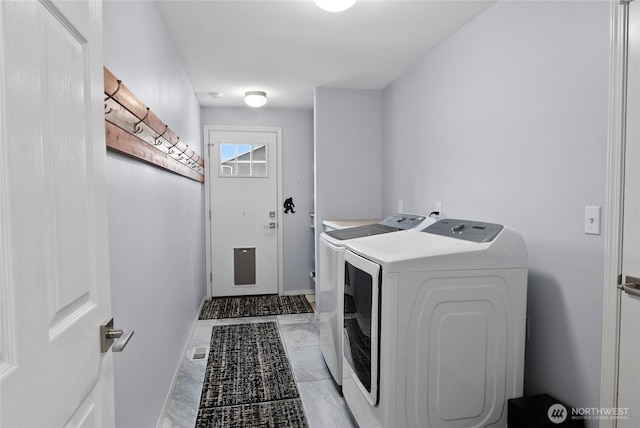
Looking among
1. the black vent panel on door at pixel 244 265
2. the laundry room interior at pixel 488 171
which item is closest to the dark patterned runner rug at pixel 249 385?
the laundry room interior at pixel 488 171

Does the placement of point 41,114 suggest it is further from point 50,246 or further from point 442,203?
point 442,203

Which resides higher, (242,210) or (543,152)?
(543,152)

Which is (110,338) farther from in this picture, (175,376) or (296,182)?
(296,182)

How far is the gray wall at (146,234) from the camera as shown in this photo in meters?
1.40

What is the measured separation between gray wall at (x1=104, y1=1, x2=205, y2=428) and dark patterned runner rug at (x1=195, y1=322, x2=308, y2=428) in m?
0.29

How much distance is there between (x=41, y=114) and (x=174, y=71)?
7.45ft

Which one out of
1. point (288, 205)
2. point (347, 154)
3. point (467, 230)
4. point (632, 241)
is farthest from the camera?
point (288, 205)

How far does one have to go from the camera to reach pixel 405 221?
8.29 ft

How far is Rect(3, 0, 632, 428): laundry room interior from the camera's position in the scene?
4.95 feet

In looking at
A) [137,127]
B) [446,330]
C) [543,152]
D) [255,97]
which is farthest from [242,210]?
[543,152]

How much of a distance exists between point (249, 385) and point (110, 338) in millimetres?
1829

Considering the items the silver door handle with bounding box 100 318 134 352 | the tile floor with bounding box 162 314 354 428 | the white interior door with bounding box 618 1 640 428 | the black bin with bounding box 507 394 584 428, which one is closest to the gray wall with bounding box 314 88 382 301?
the tile floor with bounding box 162 314 354 428

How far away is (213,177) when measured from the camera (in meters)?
4.52

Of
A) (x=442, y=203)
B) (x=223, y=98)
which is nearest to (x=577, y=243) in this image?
(x=442, y=203)
